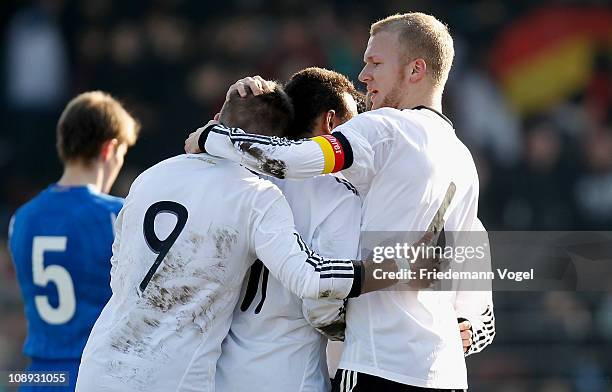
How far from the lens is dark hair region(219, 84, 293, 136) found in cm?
400

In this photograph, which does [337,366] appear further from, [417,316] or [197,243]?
[197,243]

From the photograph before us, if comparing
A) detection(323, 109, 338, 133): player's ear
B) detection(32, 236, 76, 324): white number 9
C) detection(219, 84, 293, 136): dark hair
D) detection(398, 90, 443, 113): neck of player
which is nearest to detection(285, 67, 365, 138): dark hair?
detection(323, 109, 338, 133): player's ear

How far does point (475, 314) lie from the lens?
4273 millimetres

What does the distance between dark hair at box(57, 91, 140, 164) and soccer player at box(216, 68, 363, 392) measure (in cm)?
176

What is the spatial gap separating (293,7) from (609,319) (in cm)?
482

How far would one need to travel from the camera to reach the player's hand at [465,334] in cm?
413

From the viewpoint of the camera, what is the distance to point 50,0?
11711 millimetres

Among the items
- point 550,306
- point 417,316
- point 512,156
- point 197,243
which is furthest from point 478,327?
point 512,156

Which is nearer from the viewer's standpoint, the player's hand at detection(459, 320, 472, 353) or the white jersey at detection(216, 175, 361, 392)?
the white jersey at detection(216, 175, 361, 392)

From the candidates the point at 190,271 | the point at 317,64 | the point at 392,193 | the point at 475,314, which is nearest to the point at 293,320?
the point at 190,271

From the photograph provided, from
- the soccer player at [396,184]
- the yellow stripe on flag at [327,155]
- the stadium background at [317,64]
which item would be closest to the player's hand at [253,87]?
the soccer player at [396,184]

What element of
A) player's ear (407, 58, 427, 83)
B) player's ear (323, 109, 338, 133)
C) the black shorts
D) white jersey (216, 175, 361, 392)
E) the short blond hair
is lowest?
the black shorts

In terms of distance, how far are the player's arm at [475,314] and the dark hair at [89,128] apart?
7.04 ft

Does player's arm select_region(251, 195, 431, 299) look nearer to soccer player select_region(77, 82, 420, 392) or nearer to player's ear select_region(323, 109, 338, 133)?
soccer player select_region(77, 82, 420, 392)
